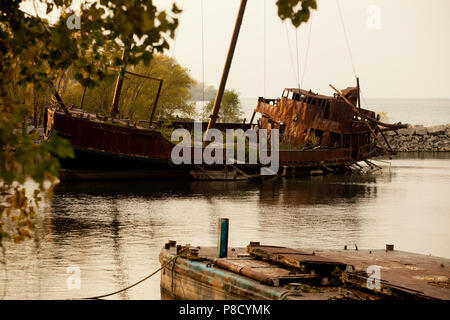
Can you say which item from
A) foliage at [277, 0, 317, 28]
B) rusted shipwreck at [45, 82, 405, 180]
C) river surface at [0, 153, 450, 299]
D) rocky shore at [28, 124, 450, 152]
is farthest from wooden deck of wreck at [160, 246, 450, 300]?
rocky shore at [28, 124, 450, 152]

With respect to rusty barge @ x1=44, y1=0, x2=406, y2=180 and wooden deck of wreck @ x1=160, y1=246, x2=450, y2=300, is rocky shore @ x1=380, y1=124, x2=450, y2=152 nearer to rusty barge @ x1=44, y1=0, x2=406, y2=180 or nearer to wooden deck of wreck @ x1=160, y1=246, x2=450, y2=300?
rusty barge @ x1=44, y1=0, x2=406, y2=180

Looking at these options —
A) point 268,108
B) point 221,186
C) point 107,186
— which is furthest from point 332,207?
point 268,108

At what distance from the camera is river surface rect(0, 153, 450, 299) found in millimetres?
17438

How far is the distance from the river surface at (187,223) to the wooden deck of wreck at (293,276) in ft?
8.07

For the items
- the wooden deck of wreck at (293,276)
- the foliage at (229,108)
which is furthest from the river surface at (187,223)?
the foliage at (229,108)

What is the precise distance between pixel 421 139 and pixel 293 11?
8937cm

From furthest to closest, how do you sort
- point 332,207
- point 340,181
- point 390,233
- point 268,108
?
point 268,108 < point 340,181 < point 332,207 < point 390,233

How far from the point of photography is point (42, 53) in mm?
8234

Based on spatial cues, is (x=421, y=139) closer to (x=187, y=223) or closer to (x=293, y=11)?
(x=187, y=223)

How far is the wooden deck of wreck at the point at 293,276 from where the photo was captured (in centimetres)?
1061

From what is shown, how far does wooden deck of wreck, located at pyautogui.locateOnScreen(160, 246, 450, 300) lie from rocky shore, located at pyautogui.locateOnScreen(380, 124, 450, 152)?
254 feet

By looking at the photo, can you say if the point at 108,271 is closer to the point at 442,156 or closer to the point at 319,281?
the point at 319,281

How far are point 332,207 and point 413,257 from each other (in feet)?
61.4

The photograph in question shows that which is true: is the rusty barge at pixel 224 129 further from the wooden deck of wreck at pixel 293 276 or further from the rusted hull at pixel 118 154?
the wooden deck of wreck at pixel 293 276
